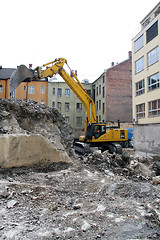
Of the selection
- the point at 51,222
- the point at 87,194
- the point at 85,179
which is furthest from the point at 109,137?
the point at 51,222

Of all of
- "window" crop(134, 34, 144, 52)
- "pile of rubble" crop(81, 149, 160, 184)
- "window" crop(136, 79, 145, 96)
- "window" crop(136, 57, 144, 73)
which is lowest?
"pile of rubble" crop(81, 149, 160, 184)

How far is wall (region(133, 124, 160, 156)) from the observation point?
55.8 ft

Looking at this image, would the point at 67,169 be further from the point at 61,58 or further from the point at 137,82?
the point at 137,82

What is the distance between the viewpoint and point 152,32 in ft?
59.8

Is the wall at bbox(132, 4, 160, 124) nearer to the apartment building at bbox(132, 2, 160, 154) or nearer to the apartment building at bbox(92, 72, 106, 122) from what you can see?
the apartment building at bbox(132, 2, 160, 154)

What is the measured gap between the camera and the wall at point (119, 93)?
33.2 metres

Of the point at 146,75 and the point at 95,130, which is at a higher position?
the point at 146,75

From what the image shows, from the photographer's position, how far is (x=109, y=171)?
8242mm

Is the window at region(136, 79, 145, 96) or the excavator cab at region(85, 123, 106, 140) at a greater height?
the window at region(136, 79, 145, 96)

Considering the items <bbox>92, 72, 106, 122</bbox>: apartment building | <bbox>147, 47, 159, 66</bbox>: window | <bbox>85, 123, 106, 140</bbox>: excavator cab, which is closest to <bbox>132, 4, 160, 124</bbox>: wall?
<bbox>147, 47, 159, 66</bbox>: window

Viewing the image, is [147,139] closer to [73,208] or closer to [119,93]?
[73,208]

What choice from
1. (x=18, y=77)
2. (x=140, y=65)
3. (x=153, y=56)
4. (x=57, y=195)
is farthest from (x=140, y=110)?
(x=57, y=195)

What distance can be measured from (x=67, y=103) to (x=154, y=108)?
24.4 meters

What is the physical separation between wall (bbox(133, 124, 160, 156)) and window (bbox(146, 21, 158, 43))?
26.7 feet
